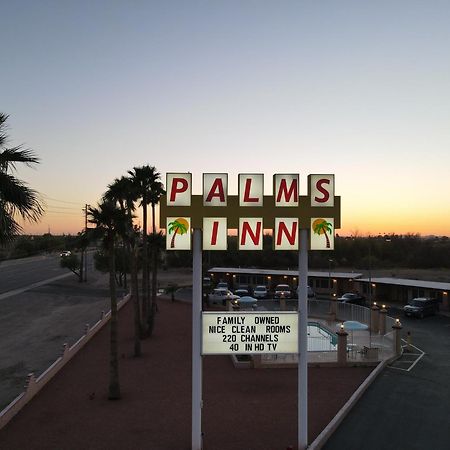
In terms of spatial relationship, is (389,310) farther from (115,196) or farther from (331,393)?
(115,196)

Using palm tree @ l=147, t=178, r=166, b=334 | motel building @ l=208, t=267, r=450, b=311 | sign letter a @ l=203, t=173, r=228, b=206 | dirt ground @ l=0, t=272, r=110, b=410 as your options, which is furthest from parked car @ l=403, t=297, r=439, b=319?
sign letter a @ l=203, t=173, r=228, b=206

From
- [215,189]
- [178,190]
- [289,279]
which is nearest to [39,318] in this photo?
[289,279]

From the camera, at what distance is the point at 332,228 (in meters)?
14.5

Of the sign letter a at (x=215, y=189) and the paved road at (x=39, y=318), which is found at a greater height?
the sign letter a at (x=215, y=189)

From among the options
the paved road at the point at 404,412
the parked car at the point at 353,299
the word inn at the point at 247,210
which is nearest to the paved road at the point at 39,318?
the word inn at the point at 247,210

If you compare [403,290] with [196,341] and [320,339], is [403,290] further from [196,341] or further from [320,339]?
[196,341]

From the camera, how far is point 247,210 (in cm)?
1419

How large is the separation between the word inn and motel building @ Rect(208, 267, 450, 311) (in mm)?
31211

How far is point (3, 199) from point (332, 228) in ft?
31.2

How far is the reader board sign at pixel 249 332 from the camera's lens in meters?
14.4

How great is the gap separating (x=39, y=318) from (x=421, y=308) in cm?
3717

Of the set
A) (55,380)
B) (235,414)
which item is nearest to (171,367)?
(55,380)

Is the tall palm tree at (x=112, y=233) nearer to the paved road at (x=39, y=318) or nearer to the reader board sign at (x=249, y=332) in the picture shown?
the paved road at (x=39, y=318)

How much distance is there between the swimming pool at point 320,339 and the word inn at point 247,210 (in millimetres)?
16433
